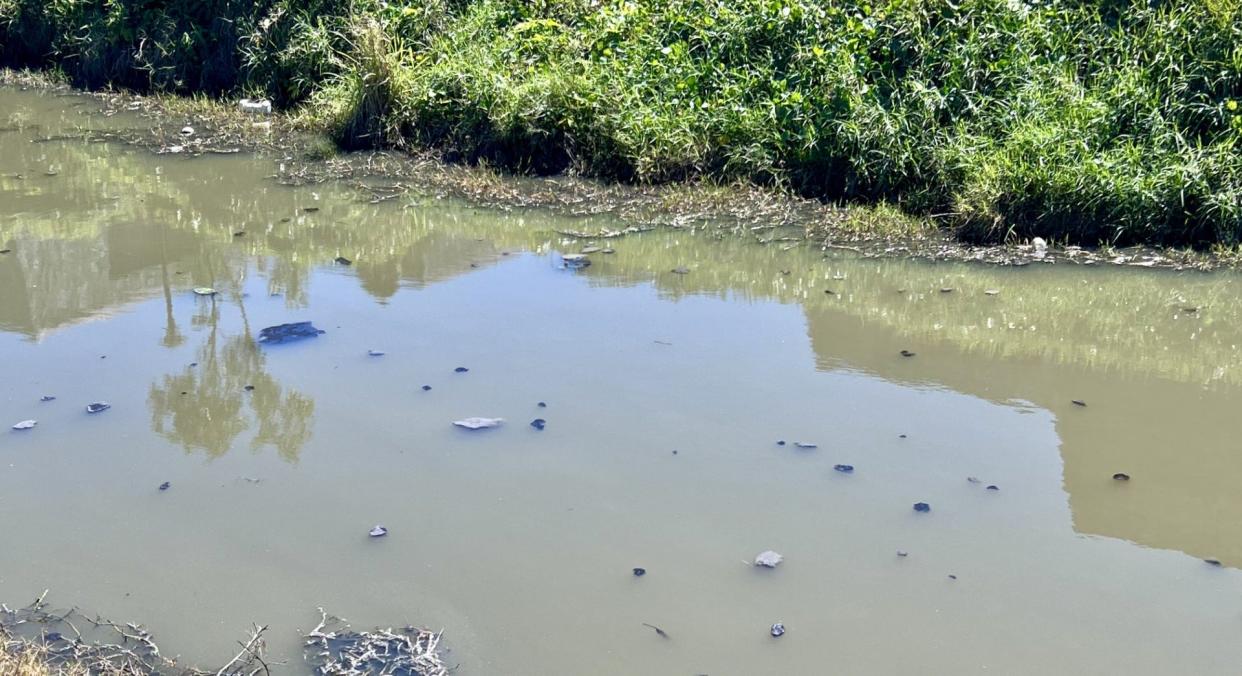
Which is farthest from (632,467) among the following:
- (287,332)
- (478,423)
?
(287,332)

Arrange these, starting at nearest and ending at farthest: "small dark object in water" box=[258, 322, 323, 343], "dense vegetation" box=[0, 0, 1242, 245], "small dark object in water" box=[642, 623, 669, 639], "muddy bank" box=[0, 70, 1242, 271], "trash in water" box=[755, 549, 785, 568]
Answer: "small dark object in water" box=[642, 623, 669, 639] → "trash in water" box=[755, 549, 785, 568] → "small dark object in water" box=[258, 322, 323, 343] → "muddy bank" box=[0, 70, 1242, 271] → "dense vegetation" box=[0, 0, 1242, 245]

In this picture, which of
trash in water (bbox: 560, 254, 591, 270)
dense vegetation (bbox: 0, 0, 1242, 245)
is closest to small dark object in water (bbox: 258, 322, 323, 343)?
trash in water (bbox: 560, 254, 591, 270)

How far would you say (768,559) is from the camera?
4.12m

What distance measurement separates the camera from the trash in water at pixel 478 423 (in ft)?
16.5

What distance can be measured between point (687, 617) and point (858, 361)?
2282 millimetres

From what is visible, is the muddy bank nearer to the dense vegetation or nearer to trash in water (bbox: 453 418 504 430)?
the dense vegetation

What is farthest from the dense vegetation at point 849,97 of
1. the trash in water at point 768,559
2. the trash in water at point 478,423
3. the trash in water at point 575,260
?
the trash in water at point 768,559

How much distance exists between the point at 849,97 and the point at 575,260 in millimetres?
2263

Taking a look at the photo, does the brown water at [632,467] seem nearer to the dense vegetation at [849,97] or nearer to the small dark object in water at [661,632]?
the small dark object in water at [661,632]

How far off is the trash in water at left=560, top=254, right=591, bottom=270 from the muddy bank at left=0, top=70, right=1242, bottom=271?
0.38m

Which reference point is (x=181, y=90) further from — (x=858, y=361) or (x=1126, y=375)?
(x=1126, y=375)

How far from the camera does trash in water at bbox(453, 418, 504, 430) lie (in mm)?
5031

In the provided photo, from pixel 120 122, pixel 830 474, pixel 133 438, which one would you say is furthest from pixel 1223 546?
pixel 120 122

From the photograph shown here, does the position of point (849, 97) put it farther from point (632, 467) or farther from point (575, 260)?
point (632, 467)
